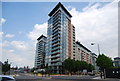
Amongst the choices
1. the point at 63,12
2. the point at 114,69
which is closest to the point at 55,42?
the point at 63,12

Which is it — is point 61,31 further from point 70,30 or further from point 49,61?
point 49,61

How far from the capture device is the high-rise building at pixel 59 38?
281 ft

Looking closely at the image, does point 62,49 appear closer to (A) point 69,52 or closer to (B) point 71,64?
(A) point 69,52

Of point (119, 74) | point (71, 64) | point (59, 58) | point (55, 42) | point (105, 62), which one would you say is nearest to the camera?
point (119, 74)

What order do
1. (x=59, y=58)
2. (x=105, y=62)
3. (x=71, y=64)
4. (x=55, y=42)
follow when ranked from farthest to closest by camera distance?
(x=55, y=42), (x=59, y=58), (x=71, y=64), (x=105, y=62)

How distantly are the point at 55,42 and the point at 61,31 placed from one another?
8.38 m

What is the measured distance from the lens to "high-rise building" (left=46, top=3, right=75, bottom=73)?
85.7m

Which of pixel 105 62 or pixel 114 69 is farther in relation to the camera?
pixel 105 62

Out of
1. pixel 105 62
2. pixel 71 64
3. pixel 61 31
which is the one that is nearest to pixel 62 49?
pixel 61 31

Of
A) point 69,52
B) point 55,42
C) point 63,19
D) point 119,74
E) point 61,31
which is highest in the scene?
point 63,19

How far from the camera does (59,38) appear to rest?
286ft

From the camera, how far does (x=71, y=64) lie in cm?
6750

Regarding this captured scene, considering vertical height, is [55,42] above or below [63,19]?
below

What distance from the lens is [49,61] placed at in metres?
95.3
